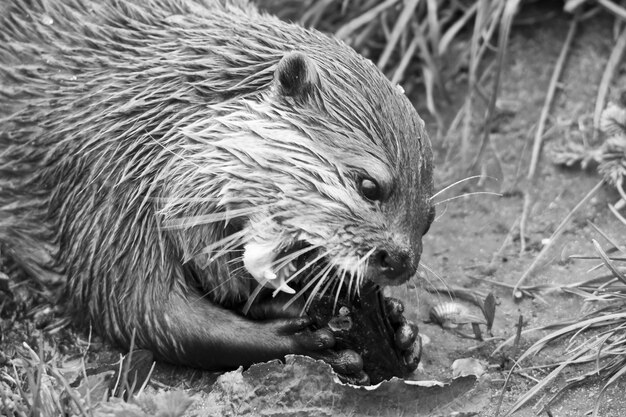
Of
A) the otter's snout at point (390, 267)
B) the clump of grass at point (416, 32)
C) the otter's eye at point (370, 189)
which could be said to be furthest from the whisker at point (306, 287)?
the clump of grass at point (416, 32)

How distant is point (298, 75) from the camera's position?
340cm

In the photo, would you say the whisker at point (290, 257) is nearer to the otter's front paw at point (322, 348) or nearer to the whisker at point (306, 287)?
the whisker at point (306, 287)

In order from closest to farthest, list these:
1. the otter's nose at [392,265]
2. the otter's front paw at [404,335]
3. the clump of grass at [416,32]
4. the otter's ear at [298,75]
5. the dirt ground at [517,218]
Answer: the otter's nose at [392,265] < the otter's ear at [298,75] < the otter's front paw at [404,335] < the dirt ground at [517,218] < the clump of grass at [416,32]

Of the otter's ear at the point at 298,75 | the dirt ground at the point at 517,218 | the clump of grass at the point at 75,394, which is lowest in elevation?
the clump of grass at the point at 75,394

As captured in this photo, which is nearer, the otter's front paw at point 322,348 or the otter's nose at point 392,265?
the otter's nose at point 392,265

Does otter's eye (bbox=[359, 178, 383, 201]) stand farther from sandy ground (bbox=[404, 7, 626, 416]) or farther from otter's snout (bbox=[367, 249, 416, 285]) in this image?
sandy ground (bbox=[404, 7, 626, 416])

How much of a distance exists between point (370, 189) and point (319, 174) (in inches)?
6.6

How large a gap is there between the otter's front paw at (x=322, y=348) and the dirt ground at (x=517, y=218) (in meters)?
0.31

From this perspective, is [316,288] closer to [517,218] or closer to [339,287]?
[339,287]

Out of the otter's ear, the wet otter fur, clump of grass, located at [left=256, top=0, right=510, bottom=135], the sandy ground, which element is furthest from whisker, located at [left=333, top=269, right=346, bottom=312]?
clump of grass, located at [left=256, top=0, right=510, bottom=135]

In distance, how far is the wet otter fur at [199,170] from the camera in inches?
130

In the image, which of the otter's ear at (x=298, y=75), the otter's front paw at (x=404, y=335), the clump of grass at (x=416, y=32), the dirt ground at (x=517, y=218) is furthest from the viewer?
the clump of grass at (x=416, y=32)

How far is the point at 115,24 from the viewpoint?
3.91 metres

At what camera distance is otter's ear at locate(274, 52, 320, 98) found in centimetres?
338
